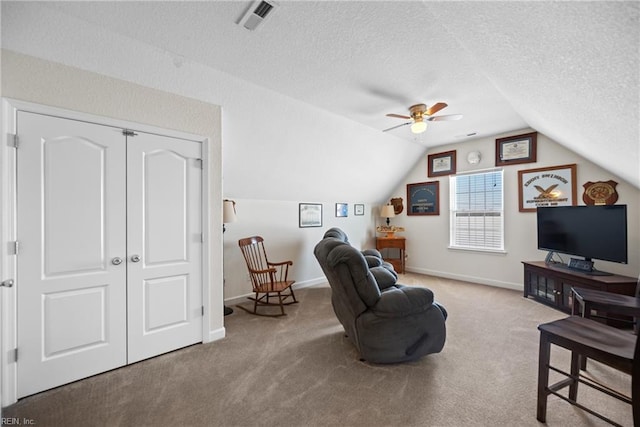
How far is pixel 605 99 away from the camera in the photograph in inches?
65.8

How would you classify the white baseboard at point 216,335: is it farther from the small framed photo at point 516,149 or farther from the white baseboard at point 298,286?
the small framed photo at point 516,149

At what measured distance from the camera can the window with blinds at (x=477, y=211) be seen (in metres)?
4.98

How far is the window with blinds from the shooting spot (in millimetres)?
4977

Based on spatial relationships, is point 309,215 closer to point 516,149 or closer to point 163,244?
point 163,244

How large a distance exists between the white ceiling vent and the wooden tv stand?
4.47 meters

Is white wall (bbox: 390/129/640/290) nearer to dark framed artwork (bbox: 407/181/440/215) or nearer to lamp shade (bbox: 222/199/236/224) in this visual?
dark framed artwork (bbox: 407/181/440/215)

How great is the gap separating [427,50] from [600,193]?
367 cm

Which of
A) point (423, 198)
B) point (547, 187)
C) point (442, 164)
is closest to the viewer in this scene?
point (547, 187)

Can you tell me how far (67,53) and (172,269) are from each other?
1.95 meters

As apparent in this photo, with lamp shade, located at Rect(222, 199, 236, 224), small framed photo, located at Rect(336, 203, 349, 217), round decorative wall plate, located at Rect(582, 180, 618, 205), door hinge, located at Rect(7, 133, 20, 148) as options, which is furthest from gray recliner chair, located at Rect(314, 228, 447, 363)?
round decorative wall plate, located at Rect(582, 180, 618, 205)

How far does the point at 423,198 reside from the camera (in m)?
5.97

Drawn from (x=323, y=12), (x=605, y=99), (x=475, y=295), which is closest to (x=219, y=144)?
(x=323, y=12)

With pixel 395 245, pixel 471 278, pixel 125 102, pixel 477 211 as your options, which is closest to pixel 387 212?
pixel 395 245

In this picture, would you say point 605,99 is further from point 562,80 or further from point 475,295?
point 475,295
